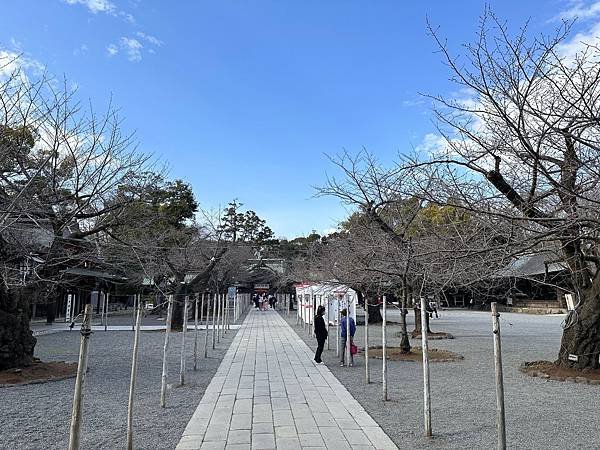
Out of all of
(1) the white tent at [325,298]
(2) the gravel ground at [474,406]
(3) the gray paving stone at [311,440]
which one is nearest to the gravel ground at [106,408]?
(3) the gray paving stone at [311,440]

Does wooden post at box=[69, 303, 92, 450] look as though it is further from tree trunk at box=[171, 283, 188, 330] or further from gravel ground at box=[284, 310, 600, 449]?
tree trunk at box=[171, 283, 188, 330]

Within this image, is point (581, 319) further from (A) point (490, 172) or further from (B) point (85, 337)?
(B) point (85, 337)

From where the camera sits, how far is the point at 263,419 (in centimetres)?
673

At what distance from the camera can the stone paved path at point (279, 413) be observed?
566cm

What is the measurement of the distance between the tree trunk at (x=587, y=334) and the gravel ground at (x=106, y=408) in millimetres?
7935

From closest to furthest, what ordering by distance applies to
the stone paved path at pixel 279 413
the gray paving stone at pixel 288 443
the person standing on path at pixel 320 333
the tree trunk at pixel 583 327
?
the gray paving stone at pixel 288 443, the stone paved path at pixel 279 413, the tree trunk at pixel 583 327, the person standing on path at pixel 320 333

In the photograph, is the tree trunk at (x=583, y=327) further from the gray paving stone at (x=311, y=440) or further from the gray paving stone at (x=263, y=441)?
the gray paving stone at (x=263, y=441)

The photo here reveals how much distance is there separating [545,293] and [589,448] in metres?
37.2

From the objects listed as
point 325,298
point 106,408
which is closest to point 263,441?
point 106,408

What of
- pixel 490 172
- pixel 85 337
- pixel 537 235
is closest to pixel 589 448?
pixel 537 235

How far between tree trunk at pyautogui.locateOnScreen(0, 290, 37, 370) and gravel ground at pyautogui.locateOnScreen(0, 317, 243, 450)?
3.97ft

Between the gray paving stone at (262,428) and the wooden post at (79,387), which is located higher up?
the wooden post at (79,387)

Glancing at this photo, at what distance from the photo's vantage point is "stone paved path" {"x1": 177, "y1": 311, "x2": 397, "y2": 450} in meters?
5.66

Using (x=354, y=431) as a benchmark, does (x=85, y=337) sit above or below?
above
